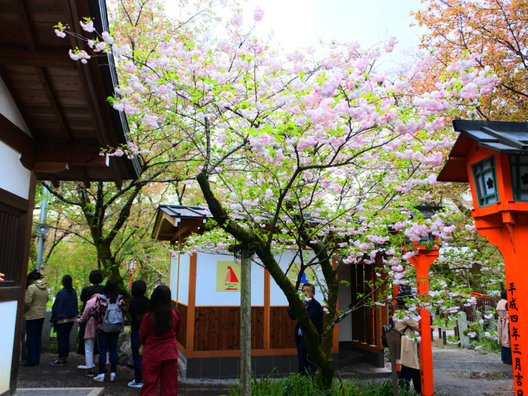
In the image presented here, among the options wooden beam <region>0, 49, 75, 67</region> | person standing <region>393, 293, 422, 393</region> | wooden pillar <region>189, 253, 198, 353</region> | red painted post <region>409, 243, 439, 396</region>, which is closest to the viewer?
wooden beam <region>0, 49, 75, 67</region>

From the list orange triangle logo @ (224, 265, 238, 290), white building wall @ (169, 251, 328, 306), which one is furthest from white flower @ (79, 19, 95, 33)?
orange triangle logo @ (224, 265, 238, 290)

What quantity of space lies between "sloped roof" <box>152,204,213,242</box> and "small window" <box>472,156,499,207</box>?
553 cm

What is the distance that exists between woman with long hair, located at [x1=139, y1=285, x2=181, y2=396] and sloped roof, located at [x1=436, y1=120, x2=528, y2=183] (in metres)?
3.80

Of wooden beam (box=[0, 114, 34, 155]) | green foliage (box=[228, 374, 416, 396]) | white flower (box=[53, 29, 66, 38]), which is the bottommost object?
green foliage (box=[228, 374, 416, 396])

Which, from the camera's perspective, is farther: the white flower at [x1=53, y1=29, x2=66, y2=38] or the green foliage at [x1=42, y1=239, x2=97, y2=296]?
the green foliage at [x1=42, y1=239, x2=97, y2=296]

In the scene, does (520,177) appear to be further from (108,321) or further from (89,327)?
(89,327)

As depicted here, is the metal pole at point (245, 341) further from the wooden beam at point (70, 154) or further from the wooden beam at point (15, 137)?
the wooden beam at point (15, 137)

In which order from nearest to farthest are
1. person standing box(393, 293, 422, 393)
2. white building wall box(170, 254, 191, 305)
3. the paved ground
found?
person standing box(393, 293, 422, 393) < the paved ground < white building wall box(170, 254, 191, 305)

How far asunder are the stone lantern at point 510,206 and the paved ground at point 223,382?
510 cm

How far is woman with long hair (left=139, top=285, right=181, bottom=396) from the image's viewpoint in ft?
19.6

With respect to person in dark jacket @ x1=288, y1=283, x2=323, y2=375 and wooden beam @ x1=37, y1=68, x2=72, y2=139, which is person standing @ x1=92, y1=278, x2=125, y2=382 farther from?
wooden beam @ x1=37, y1=68, x2=72, y2=139

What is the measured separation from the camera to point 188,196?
63.1 ft

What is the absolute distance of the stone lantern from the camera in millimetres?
3916

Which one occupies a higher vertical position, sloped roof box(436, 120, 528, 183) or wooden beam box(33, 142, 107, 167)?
wooden beam box(33, 142, 107, 167)
